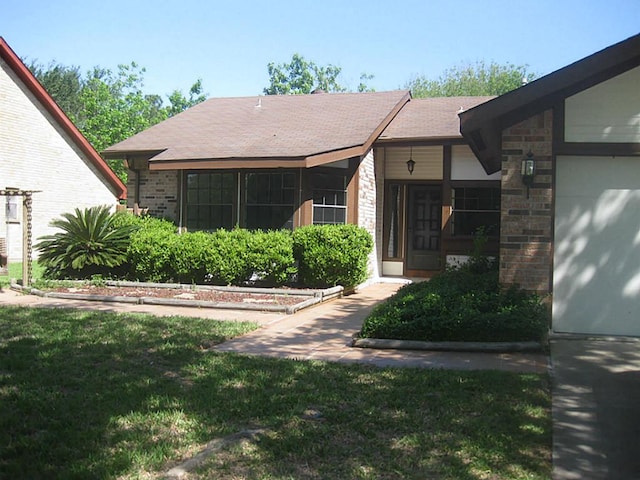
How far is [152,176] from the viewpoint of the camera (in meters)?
16.5

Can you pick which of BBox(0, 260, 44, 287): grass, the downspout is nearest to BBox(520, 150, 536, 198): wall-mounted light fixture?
the downspout

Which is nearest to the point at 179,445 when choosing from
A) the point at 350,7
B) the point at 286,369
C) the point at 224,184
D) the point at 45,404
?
the point at 45,404

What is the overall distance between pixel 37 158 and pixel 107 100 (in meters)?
21.1

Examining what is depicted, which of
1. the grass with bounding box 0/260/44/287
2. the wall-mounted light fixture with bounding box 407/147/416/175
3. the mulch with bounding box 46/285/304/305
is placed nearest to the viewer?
the mulch with bounding box 46/285/304/305

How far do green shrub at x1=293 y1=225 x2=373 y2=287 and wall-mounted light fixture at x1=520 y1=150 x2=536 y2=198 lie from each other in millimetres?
5100

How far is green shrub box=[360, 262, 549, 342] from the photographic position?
24.0 feet

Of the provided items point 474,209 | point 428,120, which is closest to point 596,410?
point 474,209

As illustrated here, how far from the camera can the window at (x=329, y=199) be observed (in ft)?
45.5

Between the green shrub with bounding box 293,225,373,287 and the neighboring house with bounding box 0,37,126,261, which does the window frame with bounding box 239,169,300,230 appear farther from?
the neighboring house with bounding box 0,37,126,261

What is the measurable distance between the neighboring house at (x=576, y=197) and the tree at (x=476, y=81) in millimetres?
41286

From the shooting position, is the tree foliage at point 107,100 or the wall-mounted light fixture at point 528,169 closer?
the wall-mounted light fixture at point 528,169

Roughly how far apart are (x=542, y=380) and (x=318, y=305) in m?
5.99

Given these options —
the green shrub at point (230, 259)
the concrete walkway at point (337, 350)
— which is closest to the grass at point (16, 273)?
the green shrub at point (230, 259)

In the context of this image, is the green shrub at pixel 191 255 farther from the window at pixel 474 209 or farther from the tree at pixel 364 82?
the tree at pixel 364 82
